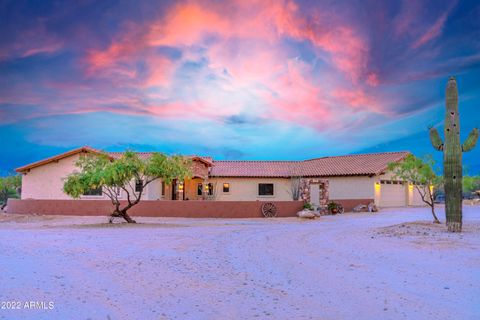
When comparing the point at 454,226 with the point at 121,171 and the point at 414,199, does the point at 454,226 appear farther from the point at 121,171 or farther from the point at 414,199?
the point at 414,199

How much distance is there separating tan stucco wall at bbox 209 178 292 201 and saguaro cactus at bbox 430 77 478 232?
25.6m

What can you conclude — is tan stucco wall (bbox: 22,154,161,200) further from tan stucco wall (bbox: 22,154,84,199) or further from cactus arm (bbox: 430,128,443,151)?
cactus arm (bbox: 430,128,443,151)

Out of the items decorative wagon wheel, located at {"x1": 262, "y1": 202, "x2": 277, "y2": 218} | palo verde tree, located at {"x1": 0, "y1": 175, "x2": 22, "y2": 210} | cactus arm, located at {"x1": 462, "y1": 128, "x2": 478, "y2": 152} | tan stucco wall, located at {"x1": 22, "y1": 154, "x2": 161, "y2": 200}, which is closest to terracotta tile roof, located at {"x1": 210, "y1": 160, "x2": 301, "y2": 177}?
tan stucco wall, located at {"x1": 22, "y1": 154, "x2": 161, "y2": 200}

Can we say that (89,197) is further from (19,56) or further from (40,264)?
(40,264)

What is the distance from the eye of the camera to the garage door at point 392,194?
38.8 metres

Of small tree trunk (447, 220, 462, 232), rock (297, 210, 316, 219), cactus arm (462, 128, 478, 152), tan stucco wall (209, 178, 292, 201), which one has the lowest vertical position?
rock (297, 210, 316, 219)

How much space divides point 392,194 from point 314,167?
26.1ft

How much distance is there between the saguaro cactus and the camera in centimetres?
1605

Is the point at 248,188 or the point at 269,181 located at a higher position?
the point at 269,181

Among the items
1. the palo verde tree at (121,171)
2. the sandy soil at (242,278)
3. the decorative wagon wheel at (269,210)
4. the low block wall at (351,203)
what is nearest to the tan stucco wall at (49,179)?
the palo verde tree at (121,171)

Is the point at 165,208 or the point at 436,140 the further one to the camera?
the point at 165,208

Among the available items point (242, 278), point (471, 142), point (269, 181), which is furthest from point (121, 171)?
point (269, 181)

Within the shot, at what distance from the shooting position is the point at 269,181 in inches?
1662

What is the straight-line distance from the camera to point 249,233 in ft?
57.5
